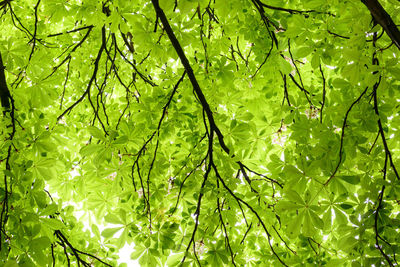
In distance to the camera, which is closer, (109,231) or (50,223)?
(50,223)

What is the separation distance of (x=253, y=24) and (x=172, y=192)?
1.10 metres

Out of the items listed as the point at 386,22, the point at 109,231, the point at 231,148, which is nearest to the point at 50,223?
the point at 109,231

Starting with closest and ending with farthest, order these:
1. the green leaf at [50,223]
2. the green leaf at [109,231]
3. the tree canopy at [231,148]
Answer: the tree canopy at [231,148]
the green leaf at [50,223]
the green leaf at [109,231]

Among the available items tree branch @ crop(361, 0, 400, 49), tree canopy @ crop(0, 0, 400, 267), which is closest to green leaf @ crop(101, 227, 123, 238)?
tree canopy @ crop(0, 0, 400, 267)

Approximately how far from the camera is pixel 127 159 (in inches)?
78.6

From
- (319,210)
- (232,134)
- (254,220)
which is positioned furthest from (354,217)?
(232,134)

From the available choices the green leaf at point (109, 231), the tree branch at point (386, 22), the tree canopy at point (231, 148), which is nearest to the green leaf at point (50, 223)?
the tree canopy at point (231, 148)

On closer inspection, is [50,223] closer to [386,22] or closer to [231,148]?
[231,148]

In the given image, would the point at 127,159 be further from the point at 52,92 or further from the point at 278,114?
the point at 278,114

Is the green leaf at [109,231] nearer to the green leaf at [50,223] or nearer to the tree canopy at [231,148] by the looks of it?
the tree canopy at [231,148]

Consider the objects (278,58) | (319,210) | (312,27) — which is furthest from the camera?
(278,58)

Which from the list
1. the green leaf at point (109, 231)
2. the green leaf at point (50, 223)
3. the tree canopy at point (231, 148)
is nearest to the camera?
the tree canopy at point (231, 148)

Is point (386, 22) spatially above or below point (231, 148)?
above

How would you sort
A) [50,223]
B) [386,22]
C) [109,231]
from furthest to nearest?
1. [109,231]
2. [50,223]
3. [386,22]
